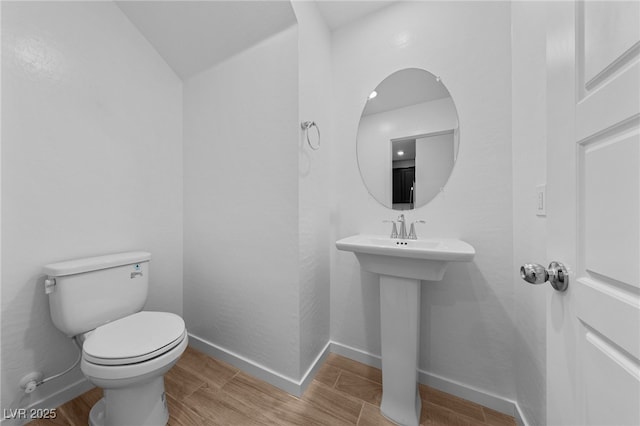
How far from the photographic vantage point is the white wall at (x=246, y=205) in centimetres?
131

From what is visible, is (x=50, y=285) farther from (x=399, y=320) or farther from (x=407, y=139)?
(x=407, y=139)

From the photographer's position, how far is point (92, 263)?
116cm

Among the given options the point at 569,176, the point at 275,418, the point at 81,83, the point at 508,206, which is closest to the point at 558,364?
the point at 569,176

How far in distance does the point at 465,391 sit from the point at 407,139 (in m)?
1.45

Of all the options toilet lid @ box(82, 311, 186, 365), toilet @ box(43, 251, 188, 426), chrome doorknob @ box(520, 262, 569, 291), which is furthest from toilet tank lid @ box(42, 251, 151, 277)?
chrome doorknob @ box(520, 262, 569, 291)

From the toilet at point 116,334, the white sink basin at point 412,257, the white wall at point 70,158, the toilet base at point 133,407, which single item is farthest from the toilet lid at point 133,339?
the white sink basin at point 412,257

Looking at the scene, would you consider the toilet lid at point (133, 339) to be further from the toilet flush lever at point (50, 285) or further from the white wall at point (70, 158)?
the white wall at point (70, 158)

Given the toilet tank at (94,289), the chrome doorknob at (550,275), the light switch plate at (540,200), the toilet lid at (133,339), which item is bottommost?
the toilet lid at (133,339)

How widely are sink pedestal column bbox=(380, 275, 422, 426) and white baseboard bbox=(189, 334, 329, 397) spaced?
0.43 metres

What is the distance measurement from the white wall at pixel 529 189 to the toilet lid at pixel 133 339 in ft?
5.06

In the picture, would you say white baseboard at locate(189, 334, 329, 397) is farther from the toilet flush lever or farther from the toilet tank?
the toilet flush lever

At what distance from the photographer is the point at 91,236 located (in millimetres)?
1310

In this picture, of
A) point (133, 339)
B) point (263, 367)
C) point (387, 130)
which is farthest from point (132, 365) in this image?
point (387, 130)

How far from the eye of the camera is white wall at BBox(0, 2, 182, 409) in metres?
1.07
